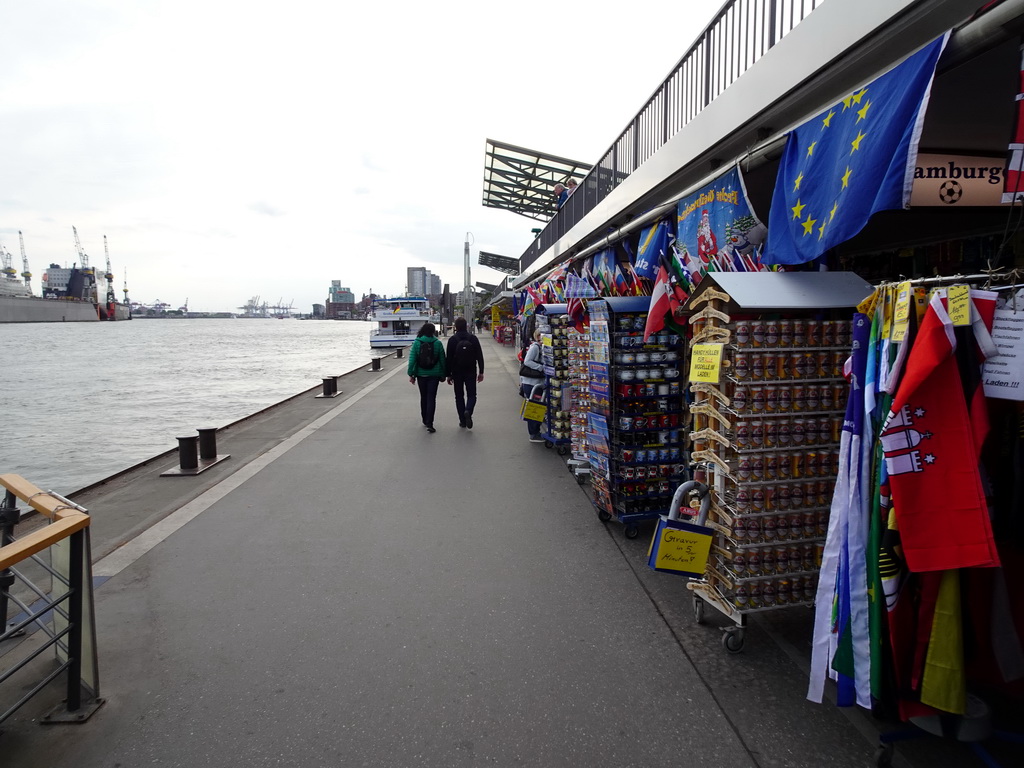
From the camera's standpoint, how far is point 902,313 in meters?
2.63

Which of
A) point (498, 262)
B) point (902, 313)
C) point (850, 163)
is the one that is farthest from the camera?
point (498, 262)

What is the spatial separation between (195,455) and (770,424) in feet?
22.7

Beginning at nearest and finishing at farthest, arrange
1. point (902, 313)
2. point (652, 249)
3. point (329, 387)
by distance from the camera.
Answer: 1. point (902, 313)
2. point (652, 249)
3. point (329, 387)

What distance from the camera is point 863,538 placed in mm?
2816

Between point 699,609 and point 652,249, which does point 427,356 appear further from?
point 699,609

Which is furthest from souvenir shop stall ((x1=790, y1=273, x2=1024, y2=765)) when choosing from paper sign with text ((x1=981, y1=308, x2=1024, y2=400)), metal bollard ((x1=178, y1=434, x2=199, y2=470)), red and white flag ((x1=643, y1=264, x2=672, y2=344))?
metal bollard ((x1=178, y1=434, x2=199, y2=470))

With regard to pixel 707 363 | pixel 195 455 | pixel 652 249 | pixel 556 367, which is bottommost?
pixel 195 455

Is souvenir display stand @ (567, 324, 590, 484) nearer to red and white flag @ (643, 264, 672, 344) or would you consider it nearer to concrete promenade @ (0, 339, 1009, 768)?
concrete promenade @ (0, 339, 1009, 768)

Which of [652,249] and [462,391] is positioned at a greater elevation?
[652,249]

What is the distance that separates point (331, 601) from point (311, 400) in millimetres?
11259

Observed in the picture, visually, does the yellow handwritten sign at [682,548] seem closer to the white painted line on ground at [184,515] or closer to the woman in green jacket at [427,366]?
the white painted line on ground at [184,515]

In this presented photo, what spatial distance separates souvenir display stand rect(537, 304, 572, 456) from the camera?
861cm

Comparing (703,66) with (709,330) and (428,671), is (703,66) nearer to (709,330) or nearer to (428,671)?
(709,330)

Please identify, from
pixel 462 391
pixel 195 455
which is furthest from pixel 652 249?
pixel 195 455
